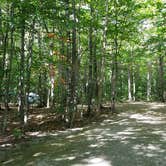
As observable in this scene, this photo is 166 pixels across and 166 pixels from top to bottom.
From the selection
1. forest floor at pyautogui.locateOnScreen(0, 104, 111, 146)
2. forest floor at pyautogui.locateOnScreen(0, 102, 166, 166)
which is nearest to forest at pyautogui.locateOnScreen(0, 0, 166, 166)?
forest floor at pyautogui.locateOnScreen(0, 104, 111, 146)

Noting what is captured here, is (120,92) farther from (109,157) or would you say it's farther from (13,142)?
(109,157)

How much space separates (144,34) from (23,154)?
2044 centimetres

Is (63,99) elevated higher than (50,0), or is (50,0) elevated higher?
(50,0)

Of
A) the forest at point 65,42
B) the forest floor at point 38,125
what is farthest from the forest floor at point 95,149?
the forest at point 65,42

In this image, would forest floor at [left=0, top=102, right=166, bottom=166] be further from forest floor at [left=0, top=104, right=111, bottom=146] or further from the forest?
the forest

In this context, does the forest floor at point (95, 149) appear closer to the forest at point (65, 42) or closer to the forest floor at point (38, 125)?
the forest floor at point (38, 125)

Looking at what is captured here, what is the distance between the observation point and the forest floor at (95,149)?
785 centimetres

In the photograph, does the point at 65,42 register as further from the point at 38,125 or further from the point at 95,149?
the point at 95,149

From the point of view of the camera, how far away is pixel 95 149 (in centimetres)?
903

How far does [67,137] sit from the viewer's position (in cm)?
1172

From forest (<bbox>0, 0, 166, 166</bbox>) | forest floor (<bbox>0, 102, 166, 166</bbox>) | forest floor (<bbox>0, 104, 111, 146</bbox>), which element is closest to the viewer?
forest floor (<bbox>0, 102, 166, 166</bbox>)

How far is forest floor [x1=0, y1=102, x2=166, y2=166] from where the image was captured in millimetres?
7852

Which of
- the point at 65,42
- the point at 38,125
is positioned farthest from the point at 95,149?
the point at 65,42

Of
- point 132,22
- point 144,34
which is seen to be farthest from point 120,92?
point 132,22
